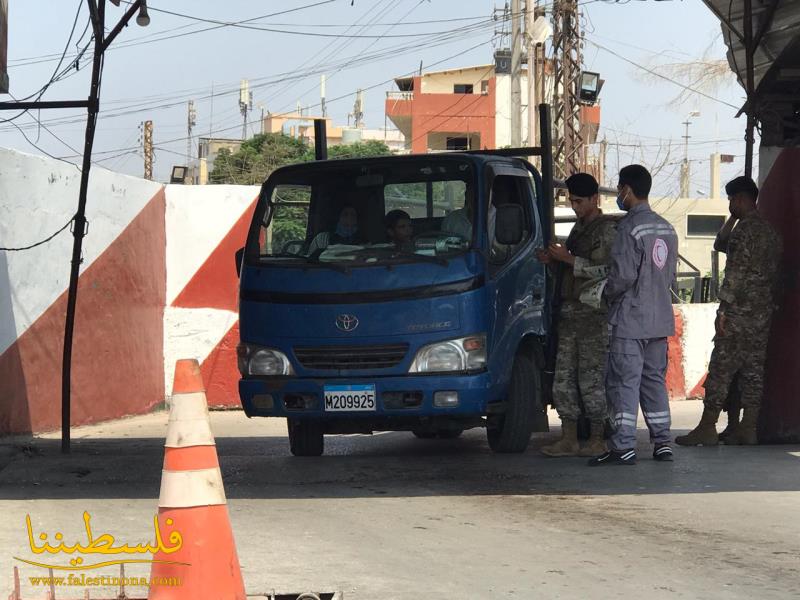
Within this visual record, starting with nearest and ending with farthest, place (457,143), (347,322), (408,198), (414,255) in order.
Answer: (347,322) → (414,255) → (408,198) → (457,143)

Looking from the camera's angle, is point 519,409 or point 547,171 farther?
point 547,171

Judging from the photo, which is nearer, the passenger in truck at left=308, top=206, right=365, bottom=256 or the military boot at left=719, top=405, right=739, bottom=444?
the passenger in truck at left=308, top=206, right=365, bottom=256

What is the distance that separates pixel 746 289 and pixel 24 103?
577 centimetres

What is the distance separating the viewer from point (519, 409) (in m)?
10.0

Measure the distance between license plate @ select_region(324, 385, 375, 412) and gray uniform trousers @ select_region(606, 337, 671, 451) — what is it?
169 centimetres

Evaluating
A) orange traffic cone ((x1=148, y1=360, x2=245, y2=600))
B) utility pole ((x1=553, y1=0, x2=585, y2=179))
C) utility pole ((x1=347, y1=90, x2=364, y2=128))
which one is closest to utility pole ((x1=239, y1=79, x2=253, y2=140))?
utility pole ((x1=347, y1=90, x2=364, y2=128))

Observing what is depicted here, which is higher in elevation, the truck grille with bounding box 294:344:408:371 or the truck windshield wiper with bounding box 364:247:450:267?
the truck windshield wiper with bounding box 364:247:450:267

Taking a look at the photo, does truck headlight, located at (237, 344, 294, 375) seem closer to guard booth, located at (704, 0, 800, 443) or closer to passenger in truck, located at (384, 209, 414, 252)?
passenger in truck, located at (384, 209, 414, 252)

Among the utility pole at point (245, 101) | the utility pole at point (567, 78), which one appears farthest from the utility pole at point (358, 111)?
the utility pole at point (567, 78)

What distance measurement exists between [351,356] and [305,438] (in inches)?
53.9

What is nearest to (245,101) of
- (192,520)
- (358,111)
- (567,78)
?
(358,111)

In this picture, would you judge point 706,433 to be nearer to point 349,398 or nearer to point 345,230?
point 349,398

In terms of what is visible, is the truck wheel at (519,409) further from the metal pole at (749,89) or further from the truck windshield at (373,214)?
the metal pole at (749,89)

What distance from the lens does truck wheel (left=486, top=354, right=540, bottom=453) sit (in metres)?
9.97
